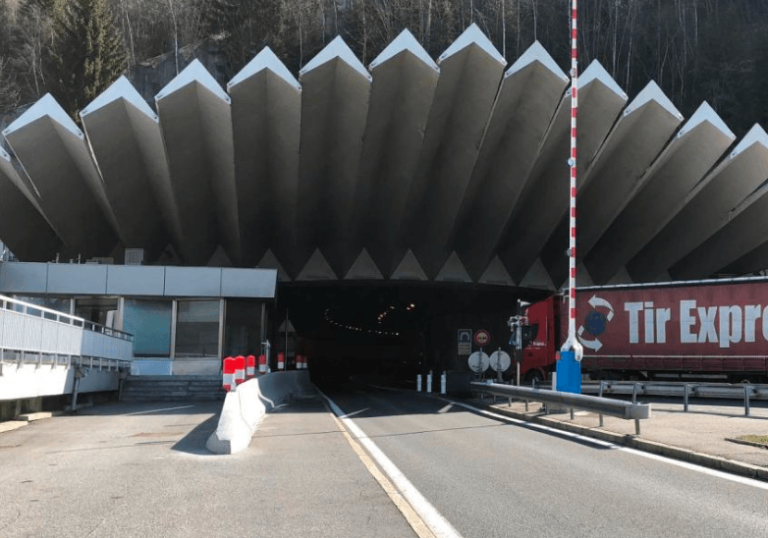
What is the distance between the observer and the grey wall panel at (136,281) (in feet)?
97.1

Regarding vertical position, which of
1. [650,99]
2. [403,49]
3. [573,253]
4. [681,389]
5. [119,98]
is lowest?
[681,389]

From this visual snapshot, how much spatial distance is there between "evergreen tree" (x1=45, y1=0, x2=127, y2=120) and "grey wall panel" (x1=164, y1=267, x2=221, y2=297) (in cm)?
3682

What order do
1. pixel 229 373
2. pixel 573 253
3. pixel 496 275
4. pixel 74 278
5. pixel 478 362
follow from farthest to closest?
pixel 496 275, pixel 74 278, pixel 478 362, pixel 573 253, pixel 229 373

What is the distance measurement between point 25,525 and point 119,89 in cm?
2675

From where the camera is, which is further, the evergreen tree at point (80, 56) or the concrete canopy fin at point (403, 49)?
the evergreen tree at point (80, 56)

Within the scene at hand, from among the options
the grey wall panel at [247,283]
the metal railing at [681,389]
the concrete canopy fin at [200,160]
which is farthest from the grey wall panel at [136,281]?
the metal railing at [681,389]

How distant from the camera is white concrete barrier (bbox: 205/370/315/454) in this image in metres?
10.1

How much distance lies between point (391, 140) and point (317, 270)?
1053 centimetres

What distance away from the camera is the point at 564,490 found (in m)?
7.50

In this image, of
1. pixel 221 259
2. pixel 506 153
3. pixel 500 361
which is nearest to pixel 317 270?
pixel 221 259

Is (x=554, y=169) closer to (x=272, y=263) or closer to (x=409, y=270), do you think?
(x=409, y=270)

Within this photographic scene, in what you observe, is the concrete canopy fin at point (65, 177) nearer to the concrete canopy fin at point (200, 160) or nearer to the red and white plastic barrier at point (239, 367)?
the concrete canopy fin at point (200, 160)

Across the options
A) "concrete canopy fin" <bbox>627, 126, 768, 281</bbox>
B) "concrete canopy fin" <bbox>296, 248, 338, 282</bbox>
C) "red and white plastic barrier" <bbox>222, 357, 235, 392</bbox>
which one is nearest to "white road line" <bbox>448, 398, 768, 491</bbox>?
"red and white plastic barrier" <bbox>222, 357, 235, 392</bbox>

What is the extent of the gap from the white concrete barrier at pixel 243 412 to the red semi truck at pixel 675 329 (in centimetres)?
790
